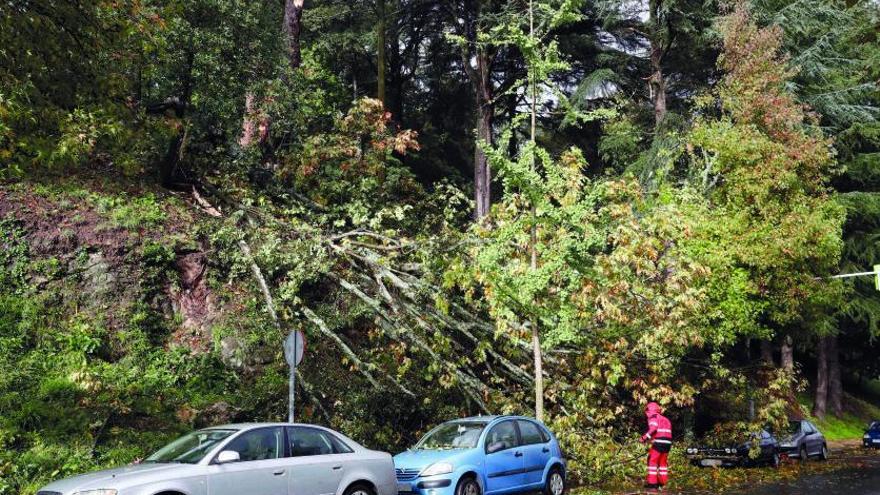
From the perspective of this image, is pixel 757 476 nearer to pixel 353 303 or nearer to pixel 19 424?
pixel 353 303

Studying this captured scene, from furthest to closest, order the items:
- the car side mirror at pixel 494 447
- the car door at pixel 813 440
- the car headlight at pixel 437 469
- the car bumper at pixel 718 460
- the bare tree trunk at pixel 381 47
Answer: the bare tree trunk at pixel 381 47
the car door at pixel 813 440
the car bumper at pixel 718 460
the car side mirror at pixel 494 447
the car headlight at pixel 437 469

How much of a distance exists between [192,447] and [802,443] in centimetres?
1911

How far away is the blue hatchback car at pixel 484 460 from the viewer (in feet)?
36.8

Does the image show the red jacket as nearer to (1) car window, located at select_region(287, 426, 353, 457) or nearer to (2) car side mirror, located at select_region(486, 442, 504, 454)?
(2) car side mirror, located at select_region(486, 442, 504, 454)

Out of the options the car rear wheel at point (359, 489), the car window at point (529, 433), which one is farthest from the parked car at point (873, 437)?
the car rear wheel at point (359, 489)

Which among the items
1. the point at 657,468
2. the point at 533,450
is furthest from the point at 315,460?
the point at 657,468

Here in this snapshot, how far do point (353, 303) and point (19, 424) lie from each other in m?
7.15

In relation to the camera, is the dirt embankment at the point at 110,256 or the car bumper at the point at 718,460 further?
the car bumper at the point at 718,460

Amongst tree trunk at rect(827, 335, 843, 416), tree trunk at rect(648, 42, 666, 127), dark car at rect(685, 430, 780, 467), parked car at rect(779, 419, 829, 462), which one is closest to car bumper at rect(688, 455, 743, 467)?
dark car at rect(685, 430, 780, 467)

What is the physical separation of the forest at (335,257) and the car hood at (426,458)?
287 cm

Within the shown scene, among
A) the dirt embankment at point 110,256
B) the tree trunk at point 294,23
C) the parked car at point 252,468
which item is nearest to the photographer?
the parked car at point 252,468

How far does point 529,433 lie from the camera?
42.4ft

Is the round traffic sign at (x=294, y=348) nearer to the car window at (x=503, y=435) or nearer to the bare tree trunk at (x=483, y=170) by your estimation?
the car window at (x=503, y=435)

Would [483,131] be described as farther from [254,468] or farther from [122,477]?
[122,477]
